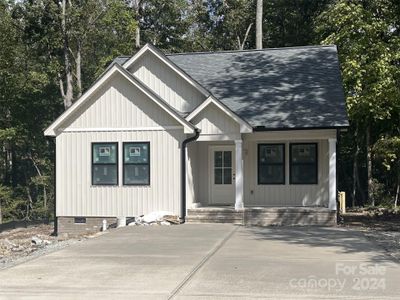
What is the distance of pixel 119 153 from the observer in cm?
1822

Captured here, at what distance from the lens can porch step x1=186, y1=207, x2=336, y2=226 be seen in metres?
16.8

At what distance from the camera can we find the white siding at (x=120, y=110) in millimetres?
18031

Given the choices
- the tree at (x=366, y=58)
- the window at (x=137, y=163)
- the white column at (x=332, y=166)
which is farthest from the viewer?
the tree at (x=366, y=58)

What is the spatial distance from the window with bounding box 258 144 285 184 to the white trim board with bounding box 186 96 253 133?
2.07 metres

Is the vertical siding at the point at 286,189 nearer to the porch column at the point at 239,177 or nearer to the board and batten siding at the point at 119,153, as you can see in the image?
the porch column at the point at 239,177

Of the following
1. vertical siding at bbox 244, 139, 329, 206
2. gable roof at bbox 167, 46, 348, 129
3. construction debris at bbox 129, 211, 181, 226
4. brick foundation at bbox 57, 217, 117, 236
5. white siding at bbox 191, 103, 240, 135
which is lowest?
brick foundation at bbox 57, 217, 117, 236

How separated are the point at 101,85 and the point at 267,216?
680 centimetres

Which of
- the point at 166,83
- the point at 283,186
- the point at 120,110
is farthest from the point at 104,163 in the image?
the point at 283,186

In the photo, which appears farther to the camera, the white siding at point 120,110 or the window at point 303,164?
the window at point 303,164

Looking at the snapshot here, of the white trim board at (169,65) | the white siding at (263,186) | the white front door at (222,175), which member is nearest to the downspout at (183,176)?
the white siding at (263,186)

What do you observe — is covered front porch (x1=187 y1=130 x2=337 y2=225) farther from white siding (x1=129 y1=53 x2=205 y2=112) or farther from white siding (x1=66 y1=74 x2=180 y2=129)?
white siding (x1=66 y1=74 x2=180 y2=129)

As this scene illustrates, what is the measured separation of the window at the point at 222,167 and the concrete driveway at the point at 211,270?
5.34 metres

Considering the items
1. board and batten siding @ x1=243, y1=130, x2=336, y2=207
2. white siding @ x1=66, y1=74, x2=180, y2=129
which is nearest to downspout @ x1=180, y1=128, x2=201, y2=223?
white siding @ x1=66, y1=74, x2=180, y2=129

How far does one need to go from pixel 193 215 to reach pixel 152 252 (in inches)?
237
